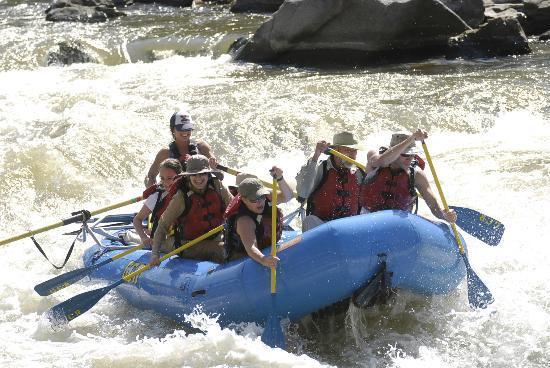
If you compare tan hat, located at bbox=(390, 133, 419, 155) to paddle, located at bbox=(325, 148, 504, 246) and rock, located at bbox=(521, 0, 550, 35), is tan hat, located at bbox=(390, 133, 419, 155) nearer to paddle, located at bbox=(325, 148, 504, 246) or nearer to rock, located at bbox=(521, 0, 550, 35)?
paddle, located at bbox=(325, 148, 504, 246)

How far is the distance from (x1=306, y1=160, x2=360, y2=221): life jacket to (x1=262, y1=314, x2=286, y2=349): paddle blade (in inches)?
41.0

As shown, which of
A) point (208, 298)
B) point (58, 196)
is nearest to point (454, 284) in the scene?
point (208, 298)

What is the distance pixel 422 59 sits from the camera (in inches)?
574

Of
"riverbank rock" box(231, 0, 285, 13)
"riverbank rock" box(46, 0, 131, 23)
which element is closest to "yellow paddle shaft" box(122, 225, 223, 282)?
"riverbank rock" box(46, 0, 131, 23)

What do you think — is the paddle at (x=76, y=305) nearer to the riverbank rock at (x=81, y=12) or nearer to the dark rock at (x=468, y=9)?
the dark rock at (x=468, y=9)

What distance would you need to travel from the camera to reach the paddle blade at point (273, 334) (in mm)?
5355

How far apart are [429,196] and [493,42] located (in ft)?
30.5

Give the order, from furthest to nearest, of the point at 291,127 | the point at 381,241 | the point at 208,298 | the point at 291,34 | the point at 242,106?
1. the point at 291,34
2. the point at 242,106
3. the point at 291,127
4. the point at 208,298
5. the point at 381,241

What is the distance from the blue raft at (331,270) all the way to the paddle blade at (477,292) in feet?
0.30

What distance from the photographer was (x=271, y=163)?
9.91 m

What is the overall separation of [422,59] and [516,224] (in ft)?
23.3

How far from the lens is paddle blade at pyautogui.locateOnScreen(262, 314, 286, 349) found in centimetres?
536

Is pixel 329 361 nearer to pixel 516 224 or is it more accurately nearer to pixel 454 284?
pixel 454 284

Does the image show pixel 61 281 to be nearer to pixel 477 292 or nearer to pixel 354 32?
pixel 477 292
